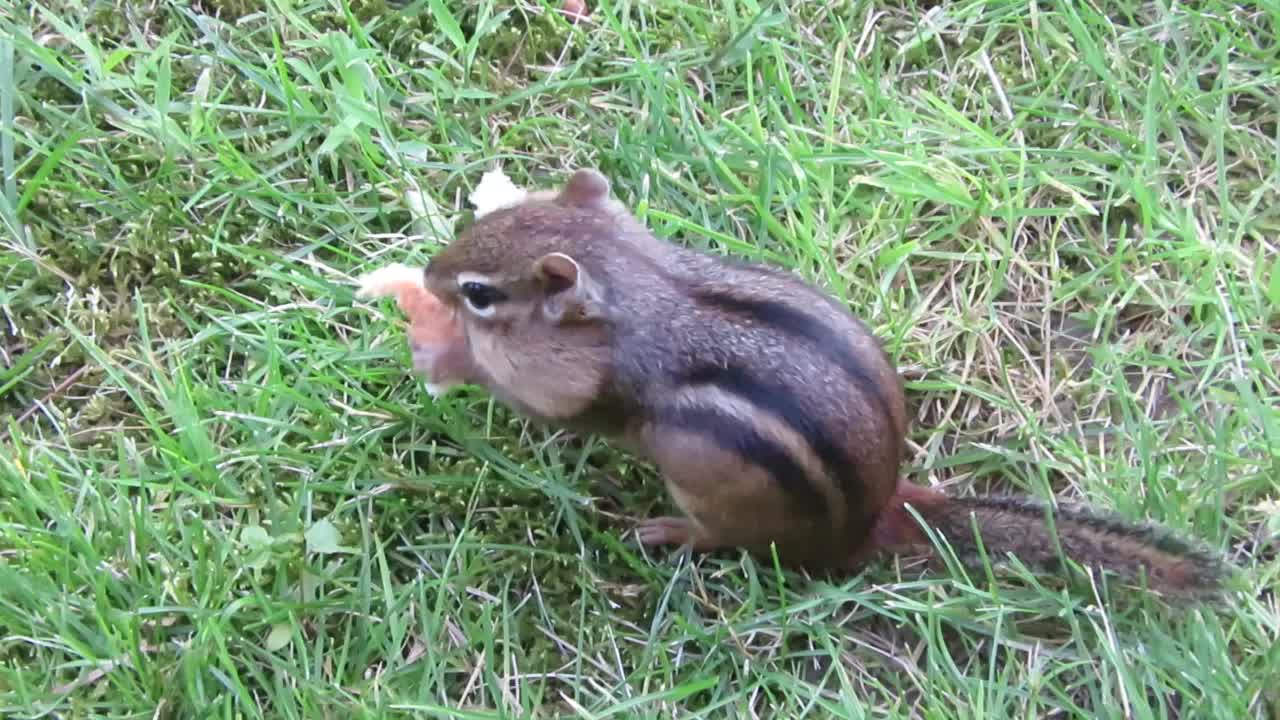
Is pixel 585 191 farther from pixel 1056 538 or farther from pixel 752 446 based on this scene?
pixel 1056 538

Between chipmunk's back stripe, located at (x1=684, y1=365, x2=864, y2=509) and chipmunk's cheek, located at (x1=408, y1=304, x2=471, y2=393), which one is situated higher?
chipmunk's back stripe, located at (x1=684, y1=365, x2=864, y2=509)

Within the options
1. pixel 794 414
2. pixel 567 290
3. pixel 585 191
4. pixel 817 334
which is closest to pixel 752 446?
pixel 794 414

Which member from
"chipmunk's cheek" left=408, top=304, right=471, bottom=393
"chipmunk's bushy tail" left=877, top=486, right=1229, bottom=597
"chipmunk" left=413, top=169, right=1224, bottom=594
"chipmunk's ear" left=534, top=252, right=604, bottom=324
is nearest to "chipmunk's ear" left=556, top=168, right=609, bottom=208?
"chipmunk" left=413, top=169, right=1224, bottom=594

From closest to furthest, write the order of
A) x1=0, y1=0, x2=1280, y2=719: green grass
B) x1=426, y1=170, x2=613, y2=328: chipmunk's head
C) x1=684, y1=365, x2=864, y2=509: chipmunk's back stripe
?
x1=684, y1=365, x2=864, y2=509: chipmunk's back stripe < x1=426, y1=170, x2=613, y2=328: chipmunk's head < x1=0, y1=0, x2=1280, y2=719: green grass

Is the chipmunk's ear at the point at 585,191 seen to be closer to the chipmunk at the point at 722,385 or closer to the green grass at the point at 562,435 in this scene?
the chipmunk at the point at 722,385

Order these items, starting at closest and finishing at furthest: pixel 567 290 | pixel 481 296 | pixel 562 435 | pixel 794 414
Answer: pixel 794 414 → pixel 567 290 → pixel 481 296 → pixel 562 435

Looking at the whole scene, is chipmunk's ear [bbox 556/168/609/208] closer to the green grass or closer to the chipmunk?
the chipmunk
